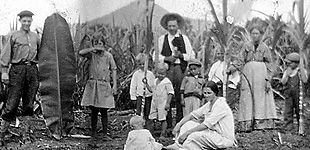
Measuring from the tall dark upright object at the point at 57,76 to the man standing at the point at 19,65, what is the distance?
0.35 ft

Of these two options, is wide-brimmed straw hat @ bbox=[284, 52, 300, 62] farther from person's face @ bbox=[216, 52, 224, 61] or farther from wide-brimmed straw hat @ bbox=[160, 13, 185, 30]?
wide-brimmed straw hat @ bbox=[160, 13, 185, 30]

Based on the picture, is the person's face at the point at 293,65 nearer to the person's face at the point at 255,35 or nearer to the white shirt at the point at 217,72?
the person's face at the point at 255,35

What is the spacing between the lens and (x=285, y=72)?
15.6 ft

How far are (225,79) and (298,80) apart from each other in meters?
0.66

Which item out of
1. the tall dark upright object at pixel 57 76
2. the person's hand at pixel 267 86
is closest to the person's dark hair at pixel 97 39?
the tall dark upright object at pixel 57 76

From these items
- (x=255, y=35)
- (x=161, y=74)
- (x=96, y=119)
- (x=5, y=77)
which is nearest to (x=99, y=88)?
(x=96, y=119)

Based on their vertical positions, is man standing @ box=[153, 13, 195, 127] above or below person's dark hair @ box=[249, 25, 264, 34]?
below

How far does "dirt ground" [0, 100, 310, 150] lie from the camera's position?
4.42 m

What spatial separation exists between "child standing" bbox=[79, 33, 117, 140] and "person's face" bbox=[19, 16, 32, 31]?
23.0 inches

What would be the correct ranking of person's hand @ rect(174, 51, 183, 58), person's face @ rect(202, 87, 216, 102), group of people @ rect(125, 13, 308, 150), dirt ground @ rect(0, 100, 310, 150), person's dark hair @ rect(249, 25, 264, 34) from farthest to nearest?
person's dark hair @ rect(249, 25, 264, 34)
person's hand @ rect(174, 51, 183, 58)
dirt ground @ rect(0, 100, 310, 150)
group of people @ rect(125, 13, 308, 150)
person's face @ rect(202, 87, 216, 102)

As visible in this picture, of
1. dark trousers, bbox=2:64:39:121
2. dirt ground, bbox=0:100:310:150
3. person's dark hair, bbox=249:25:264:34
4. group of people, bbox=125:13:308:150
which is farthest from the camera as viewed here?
person's dark hair, bbox=249:25:264:34

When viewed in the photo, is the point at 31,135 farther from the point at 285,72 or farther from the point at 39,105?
the point at 285,72

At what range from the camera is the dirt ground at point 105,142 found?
442 centimetres

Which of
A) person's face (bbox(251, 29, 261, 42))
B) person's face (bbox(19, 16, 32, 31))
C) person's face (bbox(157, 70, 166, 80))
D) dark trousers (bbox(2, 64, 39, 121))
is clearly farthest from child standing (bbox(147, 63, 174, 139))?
person's face (bbox(19, 16, 32, 31))
